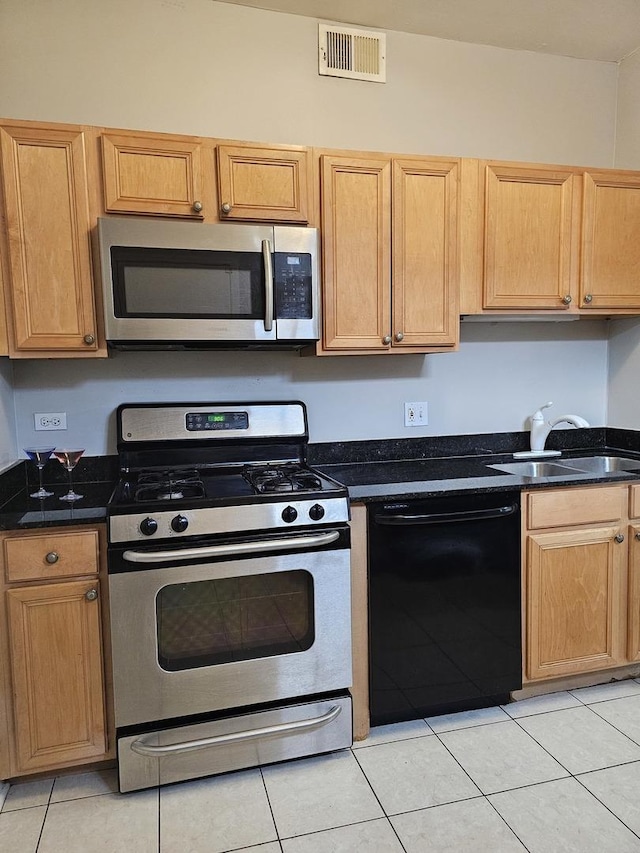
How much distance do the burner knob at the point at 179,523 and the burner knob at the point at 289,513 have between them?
1.01 ft

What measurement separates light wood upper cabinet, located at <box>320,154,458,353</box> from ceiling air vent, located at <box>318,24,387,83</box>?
580mm

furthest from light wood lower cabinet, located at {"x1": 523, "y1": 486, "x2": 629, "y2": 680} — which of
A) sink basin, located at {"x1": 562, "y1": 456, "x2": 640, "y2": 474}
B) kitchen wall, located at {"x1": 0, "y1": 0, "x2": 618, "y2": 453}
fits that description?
kitchen wall, located at {"x1": 0, "y1": 0, "x2": 618, "y2": 453}

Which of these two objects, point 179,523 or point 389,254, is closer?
point 179,523

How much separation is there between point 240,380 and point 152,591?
1.01m

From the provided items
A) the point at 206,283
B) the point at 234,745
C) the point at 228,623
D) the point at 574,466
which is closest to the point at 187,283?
the point at 206,283

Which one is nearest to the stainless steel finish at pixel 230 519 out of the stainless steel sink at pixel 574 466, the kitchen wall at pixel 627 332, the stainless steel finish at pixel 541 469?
the stainless steel sink at pixel 574 466

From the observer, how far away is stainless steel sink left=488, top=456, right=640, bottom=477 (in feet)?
8.71

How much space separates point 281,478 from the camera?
218cm

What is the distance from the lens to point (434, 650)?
2145mm

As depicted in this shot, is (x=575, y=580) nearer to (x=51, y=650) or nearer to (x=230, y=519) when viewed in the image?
(x=230, y=519)

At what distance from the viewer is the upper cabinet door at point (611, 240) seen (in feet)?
8.34

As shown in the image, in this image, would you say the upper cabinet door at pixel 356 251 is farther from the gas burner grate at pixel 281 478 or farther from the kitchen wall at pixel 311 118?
the gas burner grate at pixel 281 478

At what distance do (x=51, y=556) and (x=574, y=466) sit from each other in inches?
90.3

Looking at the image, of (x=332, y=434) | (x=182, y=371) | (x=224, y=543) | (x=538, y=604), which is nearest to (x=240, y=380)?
(x=182, y=371)
